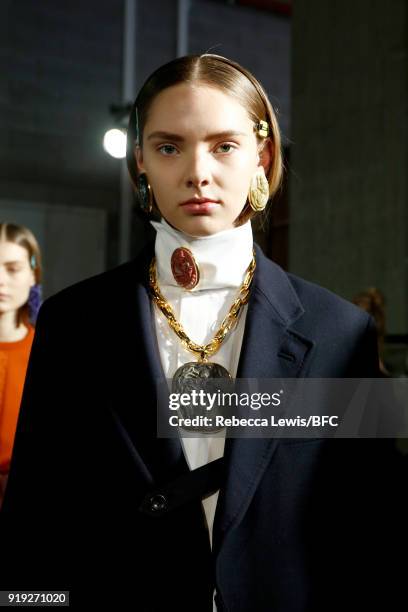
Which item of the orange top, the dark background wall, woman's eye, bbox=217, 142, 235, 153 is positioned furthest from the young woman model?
the dark background wall

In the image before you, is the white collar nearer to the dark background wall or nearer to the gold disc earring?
the gold disc earring

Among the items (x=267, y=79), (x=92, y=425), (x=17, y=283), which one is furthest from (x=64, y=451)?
(x=267, y=79)

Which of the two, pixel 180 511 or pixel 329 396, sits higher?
pixel 329 396

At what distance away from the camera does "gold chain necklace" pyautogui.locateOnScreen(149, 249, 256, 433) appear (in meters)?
0.92

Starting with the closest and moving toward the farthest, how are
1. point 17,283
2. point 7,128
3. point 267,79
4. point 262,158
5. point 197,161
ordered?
point 197,161
point 262,158
point 17,283
point 7,128
point 267,79

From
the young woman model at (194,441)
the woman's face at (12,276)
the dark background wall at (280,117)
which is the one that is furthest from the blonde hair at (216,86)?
the dark background wall at (280,117)

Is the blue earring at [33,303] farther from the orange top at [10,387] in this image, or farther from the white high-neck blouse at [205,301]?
the white high-neck blouse at [205,301]

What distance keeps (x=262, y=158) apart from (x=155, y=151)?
0.18 metres

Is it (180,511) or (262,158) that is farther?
(262,158)

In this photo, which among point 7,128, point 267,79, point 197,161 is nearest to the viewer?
point 197,161

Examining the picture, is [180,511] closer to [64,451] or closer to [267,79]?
[64,451]

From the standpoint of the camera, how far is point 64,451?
95 centimetres

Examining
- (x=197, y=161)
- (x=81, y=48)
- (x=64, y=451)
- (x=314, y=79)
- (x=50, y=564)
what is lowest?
(x=50, y=564)

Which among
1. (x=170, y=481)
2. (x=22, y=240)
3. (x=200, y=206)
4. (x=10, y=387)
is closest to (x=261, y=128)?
(x=200, y=206)
